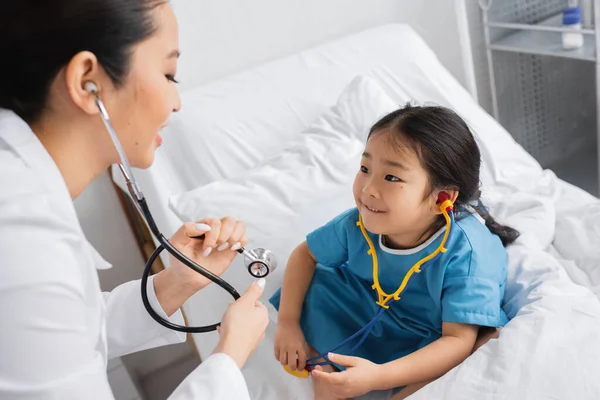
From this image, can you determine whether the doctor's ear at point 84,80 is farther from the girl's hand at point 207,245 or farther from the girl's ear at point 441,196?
the girl's ear at point 441,196

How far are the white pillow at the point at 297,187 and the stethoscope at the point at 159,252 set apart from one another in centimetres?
30

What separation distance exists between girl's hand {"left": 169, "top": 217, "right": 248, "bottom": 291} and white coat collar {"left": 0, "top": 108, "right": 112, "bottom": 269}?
0.96 feet

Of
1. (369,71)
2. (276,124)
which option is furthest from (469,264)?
(369,71)

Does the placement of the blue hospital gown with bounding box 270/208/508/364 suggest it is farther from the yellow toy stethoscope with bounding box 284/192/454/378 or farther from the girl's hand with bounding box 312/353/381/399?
the girl's hand with bounding box 312/353/381/399

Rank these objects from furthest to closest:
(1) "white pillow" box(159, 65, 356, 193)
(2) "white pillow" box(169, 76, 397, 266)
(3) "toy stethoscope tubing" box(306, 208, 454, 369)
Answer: (1) "white pillow" box(159, 65, 356, 193) < (2) "white pillow" box(169, 76, 397, 266) < (3) "toy stethoscope tubing" box(306, 208, 454, 369)

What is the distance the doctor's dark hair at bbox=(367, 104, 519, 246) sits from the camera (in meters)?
1.17

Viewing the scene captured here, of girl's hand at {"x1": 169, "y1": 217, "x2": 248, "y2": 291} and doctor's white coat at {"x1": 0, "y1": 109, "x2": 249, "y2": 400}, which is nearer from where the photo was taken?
doctor's white coat at {"x1": 0, "y1": 109, "x2": 249, "y2": 400}

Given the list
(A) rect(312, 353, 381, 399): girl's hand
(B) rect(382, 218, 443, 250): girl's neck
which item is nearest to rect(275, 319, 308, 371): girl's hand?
(A) rect(312, 353, 381, 399): girl's hand

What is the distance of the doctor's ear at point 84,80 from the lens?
0.79 meters

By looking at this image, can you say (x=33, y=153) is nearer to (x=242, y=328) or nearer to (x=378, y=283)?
(x=242, y=328)

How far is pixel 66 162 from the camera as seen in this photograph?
89 cm

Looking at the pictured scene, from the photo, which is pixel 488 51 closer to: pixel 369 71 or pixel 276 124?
pixel 369 71

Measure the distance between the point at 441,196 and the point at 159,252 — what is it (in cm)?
55

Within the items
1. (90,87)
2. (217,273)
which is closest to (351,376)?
(217,273)
